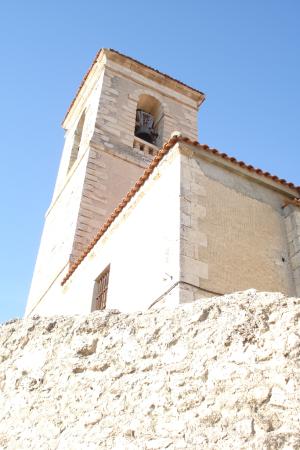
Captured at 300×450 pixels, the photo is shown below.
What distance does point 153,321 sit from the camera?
327 cm

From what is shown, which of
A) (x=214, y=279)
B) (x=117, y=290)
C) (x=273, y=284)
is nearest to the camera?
(x=214, y=279)

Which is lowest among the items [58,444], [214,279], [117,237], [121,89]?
[58,444]

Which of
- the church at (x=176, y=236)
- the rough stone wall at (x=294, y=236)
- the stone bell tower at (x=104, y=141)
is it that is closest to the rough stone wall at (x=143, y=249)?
the church at (x=176, y=236)

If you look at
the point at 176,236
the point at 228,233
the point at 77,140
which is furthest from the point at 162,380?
the point at 77,140

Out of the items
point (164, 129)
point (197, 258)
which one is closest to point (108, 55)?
point (164, 129)

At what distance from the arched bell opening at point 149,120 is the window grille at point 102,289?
276 inches

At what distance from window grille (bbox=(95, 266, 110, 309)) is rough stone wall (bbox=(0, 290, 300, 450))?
4567 millimetres

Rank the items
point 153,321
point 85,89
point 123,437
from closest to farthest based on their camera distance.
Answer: point 123,437, point 153,321, point 85,89

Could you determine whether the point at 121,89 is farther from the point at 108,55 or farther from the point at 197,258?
the point at 197,258

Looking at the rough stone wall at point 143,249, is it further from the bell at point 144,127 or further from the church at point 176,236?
the bell at point 144,127

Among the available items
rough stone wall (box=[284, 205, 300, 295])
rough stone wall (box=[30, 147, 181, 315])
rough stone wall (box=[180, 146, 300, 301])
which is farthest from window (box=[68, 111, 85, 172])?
rough stone wall (box=[284, 205, 300, 295])

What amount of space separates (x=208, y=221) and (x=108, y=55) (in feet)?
33.4

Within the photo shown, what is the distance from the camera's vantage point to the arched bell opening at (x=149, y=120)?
1480 centimetres

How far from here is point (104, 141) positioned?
13109mm
